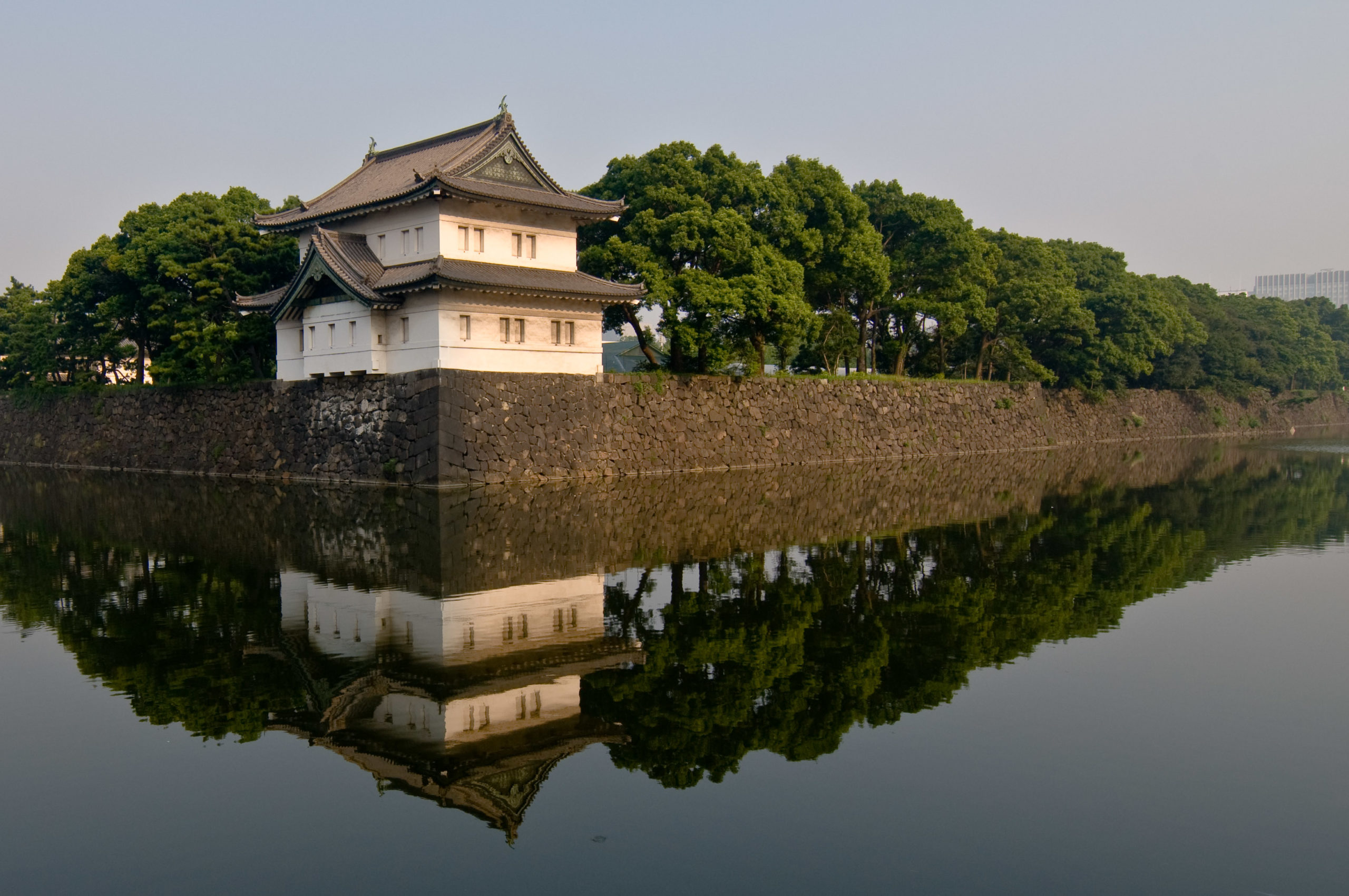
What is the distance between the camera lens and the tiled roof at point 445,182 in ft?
93.5

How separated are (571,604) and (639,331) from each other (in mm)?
22647

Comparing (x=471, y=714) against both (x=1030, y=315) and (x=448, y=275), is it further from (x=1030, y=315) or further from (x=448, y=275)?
(x=1030, y=315)

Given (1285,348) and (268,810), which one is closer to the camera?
(268,810)

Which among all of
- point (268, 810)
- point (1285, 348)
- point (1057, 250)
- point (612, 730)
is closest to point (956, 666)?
point (612, 730)

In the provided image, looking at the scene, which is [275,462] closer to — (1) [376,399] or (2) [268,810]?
(1) [376,399]

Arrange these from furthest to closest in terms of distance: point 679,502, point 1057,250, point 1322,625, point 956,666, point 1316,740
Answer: point 1057,250, point 679,502, point 1322,625, point 956,666, point 1316,740

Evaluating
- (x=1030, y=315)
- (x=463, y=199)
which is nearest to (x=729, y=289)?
(x=463, y=199)

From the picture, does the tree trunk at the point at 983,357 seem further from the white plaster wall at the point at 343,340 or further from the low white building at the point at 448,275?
the white plaster wall at the point at 343,340

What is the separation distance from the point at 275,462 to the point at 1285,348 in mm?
65174

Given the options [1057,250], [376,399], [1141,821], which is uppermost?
[1057,250]

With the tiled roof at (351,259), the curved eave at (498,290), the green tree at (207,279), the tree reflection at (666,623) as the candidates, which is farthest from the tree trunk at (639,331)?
the tree reflection at (666,623)

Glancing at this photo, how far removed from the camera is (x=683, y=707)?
8.57 meters

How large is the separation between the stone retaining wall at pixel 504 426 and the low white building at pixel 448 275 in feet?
2.48

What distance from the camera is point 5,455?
1668 inches
